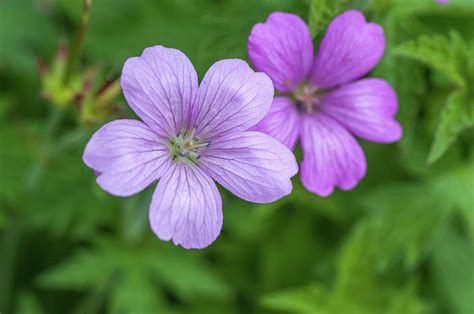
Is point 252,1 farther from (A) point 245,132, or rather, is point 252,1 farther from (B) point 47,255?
(B) point 47,255

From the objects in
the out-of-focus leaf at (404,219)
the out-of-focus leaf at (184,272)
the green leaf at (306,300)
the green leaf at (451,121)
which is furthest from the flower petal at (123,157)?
the out-of-focus leaf at (404,219)

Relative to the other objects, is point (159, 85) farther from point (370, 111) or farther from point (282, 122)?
point (370, 111)

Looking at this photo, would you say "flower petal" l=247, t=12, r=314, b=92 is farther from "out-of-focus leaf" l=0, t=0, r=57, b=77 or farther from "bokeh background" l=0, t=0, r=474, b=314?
"out-of-focus leaf" l=0, t=0, r=57, b=77

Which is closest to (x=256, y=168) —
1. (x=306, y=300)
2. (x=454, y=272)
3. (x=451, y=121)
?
(x=451, y=121)

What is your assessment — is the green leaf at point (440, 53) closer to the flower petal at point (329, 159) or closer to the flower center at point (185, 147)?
the flower petal at point (329, 159)

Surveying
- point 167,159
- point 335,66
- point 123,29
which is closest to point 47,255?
point 123,29

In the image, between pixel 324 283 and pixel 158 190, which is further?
pixel 324 283

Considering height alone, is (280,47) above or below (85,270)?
above
